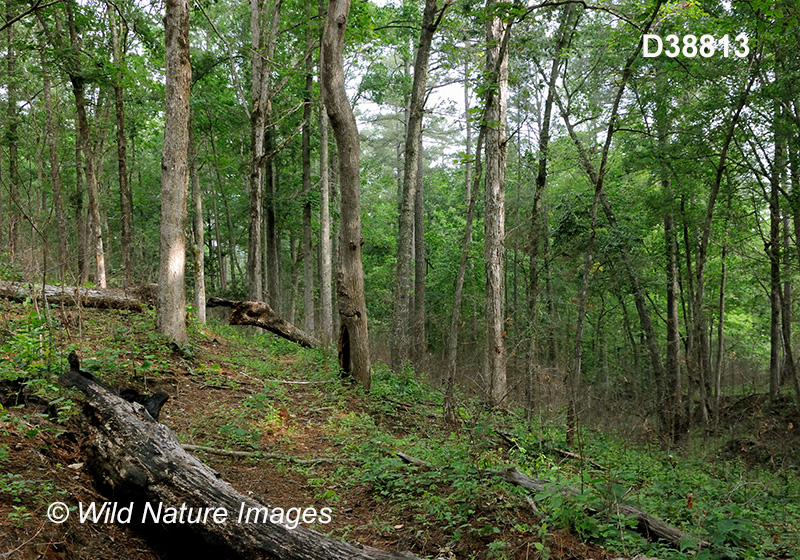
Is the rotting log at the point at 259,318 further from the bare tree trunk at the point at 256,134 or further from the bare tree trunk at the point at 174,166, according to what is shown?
the bare tree trunk at the point at 174,166

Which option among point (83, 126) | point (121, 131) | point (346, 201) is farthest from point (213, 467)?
point (121, 131)

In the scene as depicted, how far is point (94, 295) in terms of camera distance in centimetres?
970

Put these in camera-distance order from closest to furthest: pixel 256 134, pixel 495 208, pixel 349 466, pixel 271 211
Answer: pixel 349 466, pixel 495 208, pixel 256 134, pixel 271 211

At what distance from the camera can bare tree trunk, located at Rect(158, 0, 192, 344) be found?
786 cm

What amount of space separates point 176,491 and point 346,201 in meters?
5.52

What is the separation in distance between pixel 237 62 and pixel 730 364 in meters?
25.8

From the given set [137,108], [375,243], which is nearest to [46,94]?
[137,108]

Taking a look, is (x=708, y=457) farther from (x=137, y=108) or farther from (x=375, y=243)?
(x=137, y=108)

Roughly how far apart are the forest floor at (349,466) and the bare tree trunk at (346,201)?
61cm

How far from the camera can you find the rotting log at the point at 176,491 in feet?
10.6

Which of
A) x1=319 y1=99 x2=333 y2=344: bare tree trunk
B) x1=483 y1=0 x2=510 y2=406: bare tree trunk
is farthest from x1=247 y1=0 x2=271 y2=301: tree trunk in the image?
x1=483 y1=0 x2=510 y2=406: bare tree trunk

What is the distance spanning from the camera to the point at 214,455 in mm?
5414

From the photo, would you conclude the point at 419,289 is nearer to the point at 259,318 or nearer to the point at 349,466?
the point at 259,318

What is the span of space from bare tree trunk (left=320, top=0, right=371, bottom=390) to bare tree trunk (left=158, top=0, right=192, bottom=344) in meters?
2.30
